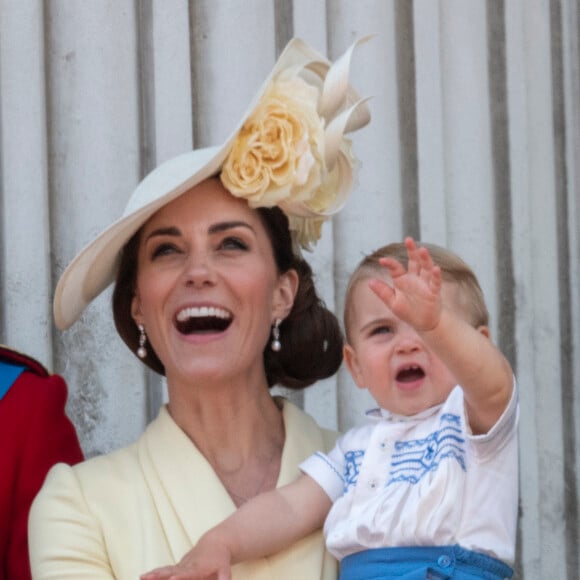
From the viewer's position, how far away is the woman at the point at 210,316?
3145 mm

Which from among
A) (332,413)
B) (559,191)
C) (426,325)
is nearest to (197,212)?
(426,325)

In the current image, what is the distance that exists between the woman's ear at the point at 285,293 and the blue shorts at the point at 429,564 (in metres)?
0.58

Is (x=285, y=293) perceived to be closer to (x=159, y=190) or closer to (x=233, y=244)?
(x=233, y=244)

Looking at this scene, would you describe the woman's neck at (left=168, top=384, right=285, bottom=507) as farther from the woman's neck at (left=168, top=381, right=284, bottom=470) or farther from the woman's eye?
the woman's eye

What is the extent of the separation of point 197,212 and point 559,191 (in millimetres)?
1414

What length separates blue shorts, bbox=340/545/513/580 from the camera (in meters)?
2.90

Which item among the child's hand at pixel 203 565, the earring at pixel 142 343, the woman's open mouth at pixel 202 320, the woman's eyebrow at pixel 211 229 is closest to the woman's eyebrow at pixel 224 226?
the woman's eyebrow at pixel 211 229

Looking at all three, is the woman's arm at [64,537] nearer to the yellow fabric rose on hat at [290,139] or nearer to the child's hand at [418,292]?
the yellow fabric rose on hat at [290,139]

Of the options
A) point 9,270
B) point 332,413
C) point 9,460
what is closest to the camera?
point 9,460

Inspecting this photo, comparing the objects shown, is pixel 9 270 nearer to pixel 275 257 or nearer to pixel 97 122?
pixel 97 122

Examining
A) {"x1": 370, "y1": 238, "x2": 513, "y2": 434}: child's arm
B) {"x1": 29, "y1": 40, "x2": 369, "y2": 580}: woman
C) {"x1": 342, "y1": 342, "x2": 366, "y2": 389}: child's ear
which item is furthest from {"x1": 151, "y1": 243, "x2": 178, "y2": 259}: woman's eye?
{"x1": 370, "y1": 238, "x2": 513, "y2": 434}: child's arm

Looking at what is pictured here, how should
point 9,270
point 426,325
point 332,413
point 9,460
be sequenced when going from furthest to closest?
1. point 332,413
2. point 9,270
3. point 9,460
4. point 426,325

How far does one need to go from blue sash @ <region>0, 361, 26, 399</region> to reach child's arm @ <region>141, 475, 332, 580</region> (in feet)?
1.55

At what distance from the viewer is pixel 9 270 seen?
12.9ft
